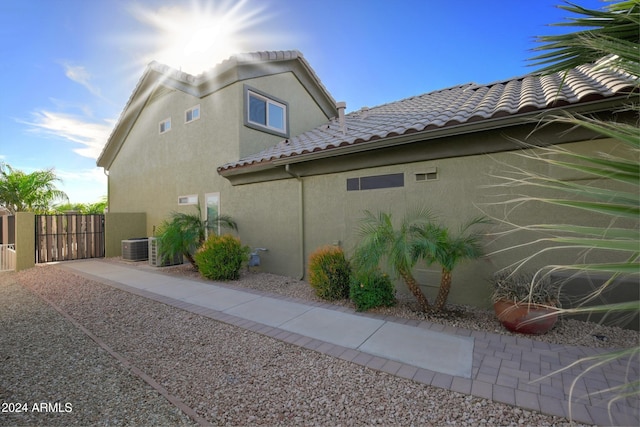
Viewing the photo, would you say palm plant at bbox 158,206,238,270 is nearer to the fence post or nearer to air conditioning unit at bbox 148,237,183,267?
air conditioning unit at bbox 148,237,183,267

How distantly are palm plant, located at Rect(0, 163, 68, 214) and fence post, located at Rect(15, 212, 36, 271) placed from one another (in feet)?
27.9

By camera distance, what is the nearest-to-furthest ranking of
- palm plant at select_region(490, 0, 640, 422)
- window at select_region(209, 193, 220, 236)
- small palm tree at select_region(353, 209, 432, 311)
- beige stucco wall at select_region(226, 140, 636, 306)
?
palm plant at select_region(490, 0, 640, 422), small palm tree at select_region(353, 209, 432, 311), beige stucco wall at select_region(226, 140, 636, 306), window at select_region(209, 193, 220, 236)

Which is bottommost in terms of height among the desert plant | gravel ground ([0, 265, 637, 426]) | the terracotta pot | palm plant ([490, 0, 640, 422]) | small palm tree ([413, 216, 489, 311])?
gravel ground ([0, 265, 637, 426])

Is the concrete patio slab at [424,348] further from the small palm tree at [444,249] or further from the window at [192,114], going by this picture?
the window at [192,114]

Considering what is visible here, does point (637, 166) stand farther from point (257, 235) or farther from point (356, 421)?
point (257, 235)

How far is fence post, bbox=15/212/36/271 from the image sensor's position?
1027 centimetres

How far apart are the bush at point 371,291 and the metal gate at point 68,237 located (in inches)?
510

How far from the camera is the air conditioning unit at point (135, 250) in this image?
11.5 m

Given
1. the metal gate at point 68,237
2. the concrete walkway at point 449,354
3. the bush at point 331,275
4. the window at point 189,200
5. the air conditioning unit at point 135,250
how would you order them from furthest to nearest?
the air conditioning unit at point 135,250 → the metal gate at point 68,237 → the window at point 189,200 → the bush at point 331,275 → the concrete walkway at point 449,354

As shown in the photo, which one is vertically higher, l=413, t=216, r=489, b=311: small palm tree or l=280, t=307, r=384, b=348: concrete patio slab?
l=413, t=216, r=489, b=311: small palm tree

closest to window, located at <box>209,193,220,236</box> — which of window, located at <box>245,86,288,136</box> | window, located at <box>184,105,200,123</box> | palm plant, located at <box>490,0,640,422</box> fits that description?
window, located at <box>245,86,288,136</box>

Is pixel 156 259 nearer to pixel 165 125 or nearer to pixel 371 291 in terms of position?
pixel 165 125

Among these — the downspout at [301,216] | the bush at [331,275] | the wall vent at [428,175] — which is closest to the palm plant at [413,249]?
the bush at [331,275]

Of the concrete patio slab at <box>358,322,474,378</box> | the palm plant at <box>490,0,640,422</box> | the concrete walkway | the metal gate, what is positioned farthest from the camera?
the metal gate
